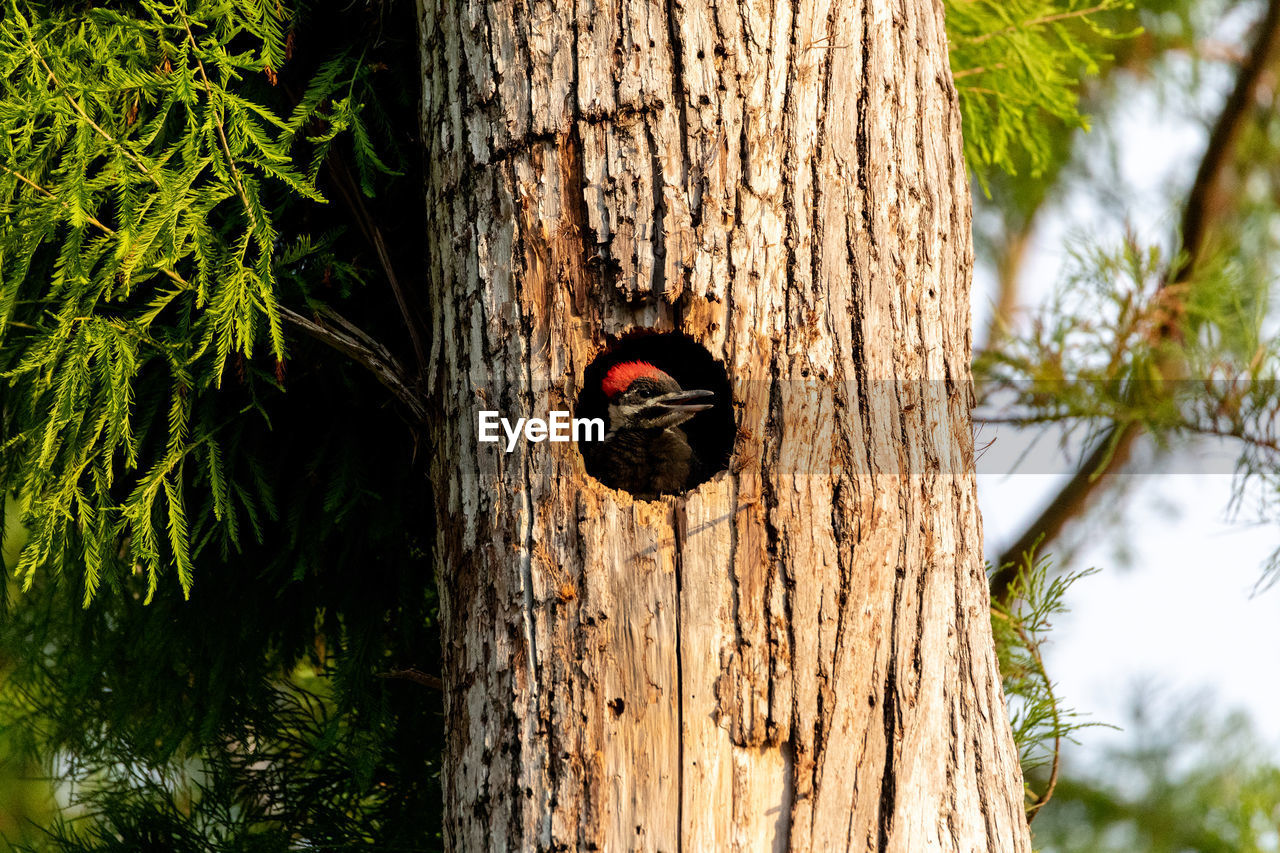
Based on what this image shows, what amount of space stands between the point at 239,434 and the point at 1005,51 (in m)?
2.76

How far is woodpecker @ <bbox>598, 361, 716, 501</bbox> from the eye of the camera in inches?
117

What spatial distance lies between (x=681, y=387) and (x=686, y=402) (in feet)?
0.71

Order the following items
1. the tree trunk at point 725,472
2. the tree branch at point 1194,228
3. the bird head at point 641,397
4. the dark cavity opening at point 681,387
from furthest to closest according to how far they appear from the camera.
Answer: the tree branch at point 1194,228
the bird head at point 641,397
the dark cavity opening at point 681,387
the tree trunk at point 725,472

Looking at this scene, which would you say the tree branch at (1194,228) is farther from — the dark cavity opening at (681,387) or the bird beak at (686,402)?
the bird beak at (686,402)

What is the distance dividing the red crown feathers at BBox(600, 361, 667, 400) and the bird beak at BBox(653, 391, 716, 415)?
186 millimetres

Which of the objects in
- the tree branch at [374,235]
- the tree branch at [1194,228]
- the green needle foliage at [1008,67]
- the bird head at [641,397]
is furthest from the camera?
the tree branch at [1194,228]

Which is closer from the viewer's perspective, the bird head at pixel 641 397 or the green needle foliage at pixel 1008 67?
the bird head at pixel 641 397

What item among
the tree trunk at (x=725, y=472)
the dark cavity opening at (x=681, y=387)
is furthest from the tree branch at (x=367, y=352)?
the dark cavity opening at (x=681, y=387)

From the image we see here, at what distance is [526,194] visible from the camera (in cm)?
235

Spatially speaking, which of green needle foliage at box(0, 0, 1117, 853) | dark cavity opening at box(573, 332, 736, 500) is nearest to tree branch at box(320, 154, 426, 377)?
green needle foliage at box(0, 0, 1117, 853)

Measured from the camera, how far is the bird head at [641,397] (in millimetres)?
2896

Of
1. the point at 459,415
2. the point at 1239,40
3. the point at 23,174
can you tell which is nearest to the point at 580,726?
the point at 459,415

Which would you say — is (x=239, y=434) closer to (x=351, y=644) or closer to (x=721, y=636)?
(x=351, y=644)

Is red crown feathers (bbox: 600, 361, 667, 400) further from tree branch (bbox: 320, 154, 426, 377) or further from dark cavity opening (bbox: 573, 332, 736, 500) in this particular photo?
tree branch (bbox: 320, 154, 426, 377)
